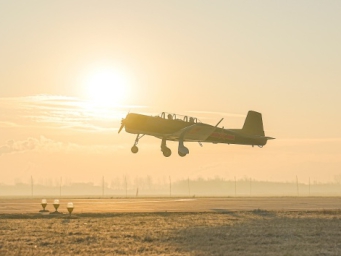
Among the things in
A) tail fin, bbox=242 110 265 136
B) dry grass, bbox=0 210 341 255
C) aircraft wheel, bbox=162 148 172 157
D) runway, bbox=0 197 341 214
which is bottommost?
dry grass, bbox=0 210 341 255

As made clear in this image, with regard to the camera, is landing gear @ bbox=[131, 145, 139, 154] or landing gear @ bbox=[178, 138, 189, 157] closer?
landing gear @ bbox=[131, 145, 139, 154]

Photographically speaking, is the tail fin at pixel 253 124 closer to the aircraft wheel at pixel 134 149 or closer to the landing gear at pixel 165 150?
the landing gear at pixel 165 150

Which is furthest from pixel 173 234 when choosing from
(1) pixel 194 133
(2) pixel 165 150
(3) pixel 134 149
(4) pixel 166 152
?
(1) pixel 194 133

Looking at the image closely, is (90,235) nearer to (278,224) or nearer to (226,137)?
(278,224)

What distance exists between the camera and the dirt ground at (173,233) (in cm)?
2853

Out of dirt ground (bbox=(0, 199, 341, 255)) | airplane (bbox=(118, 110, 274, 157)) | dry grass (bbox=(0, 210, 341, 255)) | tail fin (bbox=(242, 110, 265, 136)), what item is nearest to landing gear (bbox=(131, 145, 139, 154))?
airplane (bbox=(118, 110, 274, 157))

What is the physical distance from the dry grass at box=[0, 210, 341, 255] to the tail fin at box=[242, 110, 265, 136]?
30003 mm

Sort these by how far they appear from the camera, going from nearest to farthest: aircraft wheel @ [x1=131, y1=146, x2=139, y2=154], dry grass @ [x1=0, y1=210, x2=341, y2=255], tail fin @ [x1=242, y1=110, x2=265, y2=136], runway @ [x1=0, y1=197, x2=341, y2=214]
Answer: dry grass @ [x1=0, y1=210, x2=341, y2=255]
runway @ [x1=0, y1=197, x2=341, y2=214]
aircraft wheel @ [x1=131, y1=146, x2=139, y2=154]
tail fin @ [x1=242, y1=110, x2=265, y2=136]

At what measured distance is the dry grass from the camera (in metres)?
28.5

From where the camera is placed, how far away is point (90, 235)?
3334 centimetres

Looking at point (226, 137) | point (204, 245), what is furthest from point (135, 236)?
point (226, 137)

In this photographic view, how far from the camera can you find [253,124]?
7600 cm

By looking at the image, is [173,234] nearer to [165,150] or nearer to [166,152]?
[166,152]

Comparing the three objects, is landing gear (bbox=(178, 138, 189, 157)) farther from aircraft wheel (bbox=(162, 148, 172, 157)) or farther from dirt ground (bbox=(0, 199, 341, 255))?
dirt ground (bbox=(0, 199, 341, 255))
